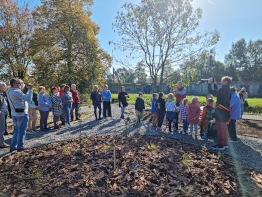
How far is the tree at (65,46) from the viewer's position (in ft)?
42.6

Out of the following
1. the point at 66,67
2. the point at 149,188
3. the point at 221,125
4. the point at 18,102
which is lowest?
the point at 149,188

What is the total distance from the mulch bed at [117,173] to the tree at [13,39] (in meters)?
13.5

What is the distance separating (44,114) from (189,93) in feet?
103

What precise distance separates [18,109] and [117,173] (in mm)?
3250

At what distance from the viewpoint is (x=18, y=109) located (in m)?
4.08

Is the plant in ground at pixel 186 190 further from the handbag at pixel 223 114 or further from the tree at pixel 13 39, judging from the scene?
the tree at pixel 13 39

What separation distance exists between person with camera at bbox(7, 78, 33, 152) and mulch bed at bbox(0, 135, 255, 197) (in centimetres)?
39

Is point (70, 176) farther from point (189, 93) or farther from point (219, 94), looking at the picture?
point (189, 93)

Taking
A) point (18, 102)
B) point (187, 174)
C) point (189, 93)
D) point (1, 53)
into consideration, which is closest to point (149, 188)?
point (187, 174)

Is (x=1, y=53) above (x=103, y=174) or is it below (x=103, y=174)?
above

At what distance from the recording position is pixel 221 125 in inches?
171

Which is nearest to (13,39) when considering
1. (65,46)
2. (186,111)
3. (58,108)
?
(65,46)

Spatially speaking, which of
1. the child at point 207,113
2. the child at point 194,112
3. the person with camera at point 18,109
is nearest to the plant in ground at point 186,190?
the child at point 194,112

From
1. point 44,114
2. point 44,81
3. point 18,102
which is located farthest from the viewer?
point 44,81
